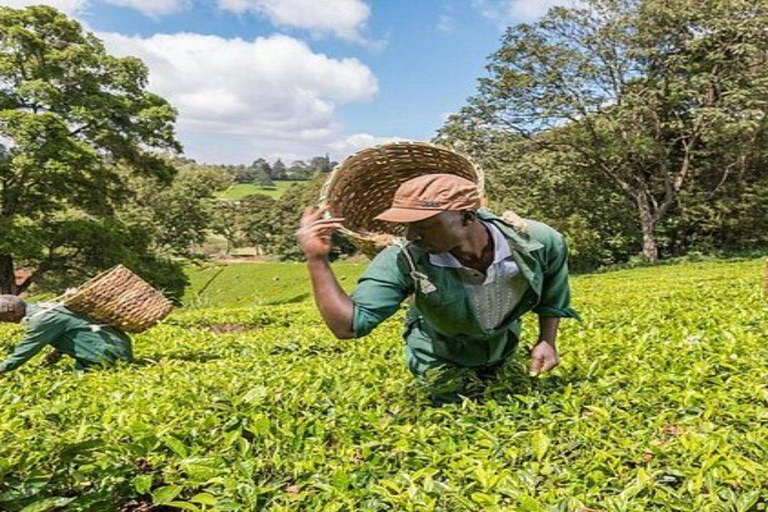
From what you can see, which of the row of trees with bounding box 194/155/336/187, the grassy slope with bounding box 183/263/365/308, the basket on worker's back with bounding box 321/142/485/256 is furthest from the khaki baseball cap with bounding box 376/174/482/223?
the row of trees with bounding box 194/155/336/187

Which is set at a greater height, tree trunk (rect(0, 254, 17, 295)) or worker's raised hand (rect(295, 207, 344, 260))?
worker's raised hand (rect(295, 207, 344, 260))

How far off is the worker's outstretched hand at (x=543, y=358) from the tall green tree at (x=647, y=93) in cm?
2004

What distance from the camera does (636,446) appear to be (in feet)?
8.41

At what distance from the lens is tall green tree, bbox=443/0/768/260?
21.2 meters

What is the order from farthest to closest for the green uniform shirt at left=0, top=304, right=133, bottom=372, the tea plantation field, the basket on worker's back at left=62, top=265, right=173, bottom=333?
the basket on worker's back at left=62, top=265, right=173, bottom=333, the green uniform shirt at left=0, top=304, right=133, bottom=372, the tea plantation field

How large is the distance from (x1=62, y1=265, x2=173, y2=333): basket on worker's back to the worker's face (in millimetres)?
3742

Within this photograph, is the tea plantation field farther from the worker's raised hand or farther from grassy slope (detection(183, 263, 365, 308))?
grassy slope (detection(183, 263, 365, 308))

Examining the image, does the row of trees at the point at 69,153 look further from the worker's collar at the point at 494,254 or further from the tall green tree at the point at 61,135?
the worker's collar at the point at 494,254

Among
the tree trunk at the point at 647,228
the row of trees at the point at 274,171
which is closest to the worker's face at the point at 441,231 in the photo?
the tree trunk at the point at 647,228

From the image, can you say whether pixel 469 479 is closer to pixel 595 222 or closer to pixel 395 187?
pixel 395 187

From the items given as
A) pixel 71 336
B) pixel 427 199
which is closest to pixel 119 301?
pixel 71 336

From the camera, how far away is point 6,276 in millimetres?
19062

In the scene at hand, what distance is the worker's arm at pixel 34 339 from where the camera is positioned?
5.01m

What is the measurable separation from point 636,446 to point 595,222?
25.5 m
